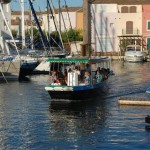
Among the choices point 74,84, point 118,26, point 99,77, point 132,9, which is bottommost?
point 118,26

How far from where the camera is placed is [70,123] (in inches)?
1096

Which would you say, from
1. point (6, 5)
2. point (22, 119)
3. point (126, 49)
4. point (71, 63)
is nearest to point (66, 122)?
point (22, 119)

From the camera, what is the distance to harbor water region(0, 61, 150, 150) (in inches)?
922

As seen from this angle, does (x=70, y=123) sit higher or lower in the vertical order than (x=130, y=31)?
higher

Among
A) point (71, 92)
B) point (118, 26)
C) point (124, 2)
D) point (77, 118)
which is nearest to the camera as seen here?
point (77, 118)

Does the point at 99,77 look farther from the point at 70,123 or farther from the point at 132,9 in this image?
the point at 132,9

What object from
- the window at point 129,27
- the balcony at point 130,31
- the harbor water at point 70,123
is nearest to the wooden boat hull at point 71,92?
the harbor water at point 70,123

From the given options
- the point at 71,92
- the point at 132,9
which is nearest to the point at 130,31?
the point at 132,9

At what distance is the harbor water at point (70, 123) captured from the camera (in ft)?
76.8

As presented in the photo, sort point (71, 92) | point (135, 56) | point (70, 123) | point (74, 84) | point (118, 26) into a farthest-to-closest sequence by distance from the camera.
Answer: point (118, 26), point (135, 56), point (74, 84), point (71, 92), point (70, 123)

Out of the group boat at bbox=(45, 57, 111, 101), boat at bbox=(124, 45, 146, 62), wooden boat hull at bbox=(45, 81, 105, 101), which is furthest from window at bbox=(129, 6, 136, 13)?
wooden boat hull at bbox=(45, 81, 105, 101)

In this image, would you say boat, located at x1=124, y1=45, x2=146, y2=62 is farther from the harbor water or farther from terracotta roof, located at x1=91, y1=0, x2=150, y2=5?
the harbor water

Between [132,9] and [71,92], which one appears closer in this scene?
[71,92]

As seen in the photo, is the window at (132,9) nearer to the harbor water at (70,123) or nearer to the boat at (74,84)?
the harbor water at (70,123)
